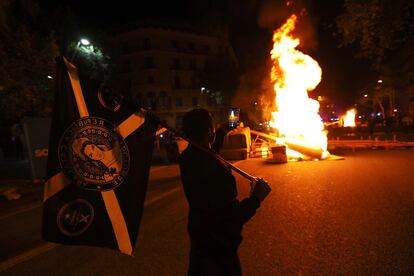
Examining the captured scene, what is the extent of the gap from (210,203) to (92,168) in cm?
88

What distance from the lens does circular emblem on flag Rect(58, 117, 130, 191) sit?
2139 mm

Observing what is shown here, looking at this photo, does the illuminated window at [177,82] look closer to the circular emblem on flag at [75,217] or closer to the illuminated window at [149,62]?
the illuminated window at [149,62]

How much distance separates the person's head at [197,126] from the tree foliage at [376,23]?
10.5 m

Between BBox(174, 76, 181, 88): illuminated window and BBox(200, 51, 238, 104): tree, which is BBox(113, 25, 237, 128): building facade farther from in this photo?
BBox(200, 51, 238, 104): tree

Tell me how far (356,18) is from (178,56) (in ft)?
133

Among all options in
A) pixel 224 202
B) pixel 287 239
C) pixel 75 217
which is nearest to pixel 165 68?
pixel 287 239

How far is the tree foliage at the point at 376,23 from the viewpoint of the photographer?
1018 cm

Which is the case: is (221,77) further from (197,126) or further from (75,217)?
(75,217)

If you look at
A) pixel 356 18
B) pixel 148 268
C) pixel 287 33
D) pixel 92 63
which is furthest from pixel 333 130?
pixel 148 268

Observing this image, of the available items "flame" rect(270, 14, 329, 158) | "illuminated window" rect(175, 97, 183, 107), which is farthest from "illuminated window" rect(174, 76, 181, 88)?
"flame" rect(270, 14, 329, 158)

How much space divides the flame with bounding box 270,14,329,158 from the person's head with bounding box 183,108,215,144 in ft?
42.0

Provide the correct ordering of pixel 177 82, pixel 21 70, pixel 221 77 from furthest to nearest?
pixel 177 82 → pixel 221 77 → pixel 21 70

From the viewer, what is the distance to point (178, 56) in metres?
49.2

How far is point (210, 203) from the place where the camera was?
2.10m
